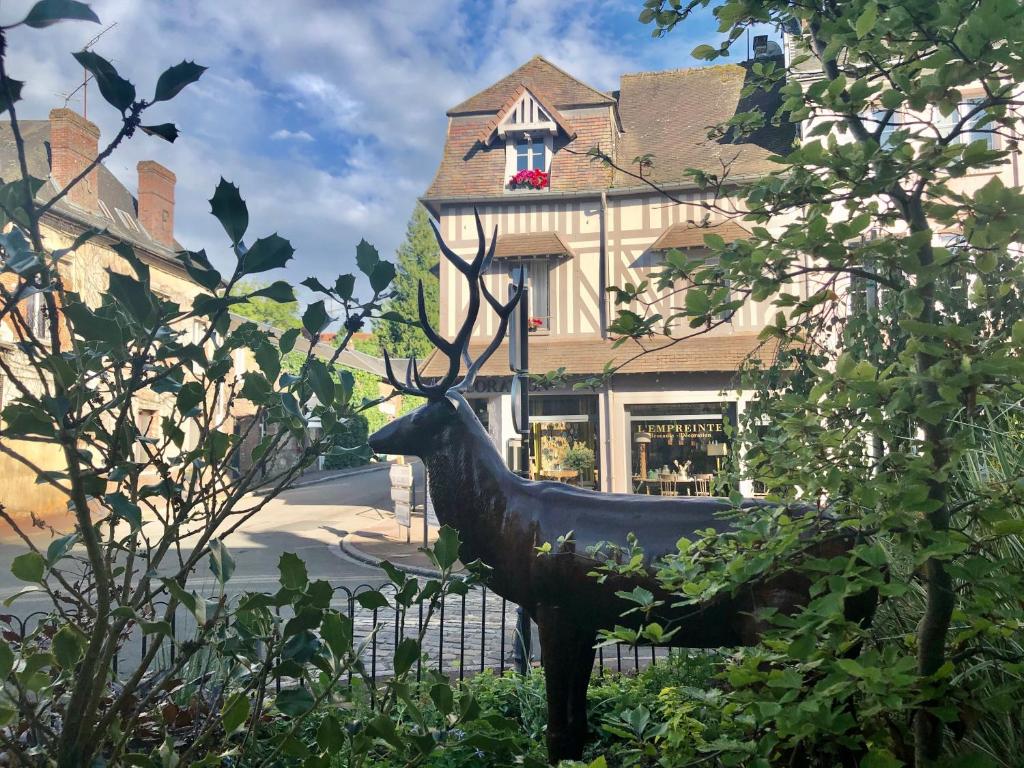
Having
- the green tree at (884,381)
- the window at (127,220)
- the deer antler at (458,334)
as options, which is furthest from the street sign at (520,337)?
the window at (127,220)

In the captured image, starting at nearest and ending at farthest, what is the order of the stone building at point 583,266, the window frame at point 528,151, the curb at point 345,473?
the stone building at point 583,266 < the window frame at point 528,151 < the curb at point 345,473

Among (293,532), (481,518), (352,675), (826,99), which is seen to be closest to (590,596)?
(481,518)

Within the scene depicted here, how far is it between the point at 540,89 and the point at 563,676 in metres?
15.9

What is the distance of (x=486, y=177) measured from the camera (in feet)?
53.3

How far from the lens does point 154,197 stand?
924 inches

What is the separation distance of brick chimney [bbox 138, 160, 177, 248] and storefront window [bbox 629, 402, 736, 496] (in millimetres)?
16966

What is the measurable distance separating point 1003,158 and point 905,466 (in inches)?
26.4

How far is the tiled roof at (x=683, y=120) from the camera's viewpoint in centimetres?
1577

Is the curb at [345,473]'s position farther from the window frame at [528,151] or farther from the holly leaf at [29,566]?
the holly leaf at [29,566]

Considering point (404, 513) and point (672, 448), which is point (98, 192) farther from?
point (672, 448)

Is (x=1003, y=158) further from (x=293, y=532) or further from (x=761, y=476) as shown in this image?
(x=293, y=532)

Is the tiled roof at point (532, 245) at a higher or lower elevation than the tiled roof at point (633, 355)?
higher

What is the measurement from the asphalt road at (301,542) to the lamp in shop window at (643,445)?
6.50 meters

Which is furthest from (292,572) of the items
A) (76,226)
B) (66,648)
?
(76,226)
